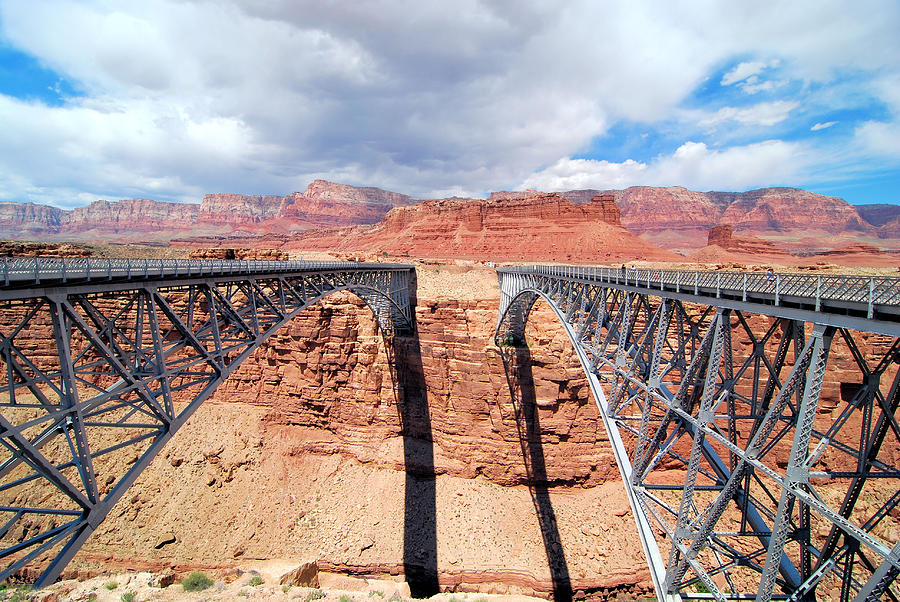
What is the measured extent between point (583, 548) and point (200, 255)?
36.4 meters

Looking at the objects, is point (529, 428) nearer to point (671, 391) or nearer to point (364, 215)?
point (671, 391)

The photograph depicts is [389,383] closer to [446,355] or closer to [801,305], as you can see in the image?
[446,355]

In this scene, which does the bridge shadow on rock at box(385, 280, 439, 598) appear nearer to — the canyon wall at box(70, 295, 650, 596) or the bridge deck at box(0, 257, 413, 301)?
the canyon wall at box(70, 295, 650, 596)

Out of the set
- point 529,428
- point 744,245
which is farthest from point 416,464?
point 744,245

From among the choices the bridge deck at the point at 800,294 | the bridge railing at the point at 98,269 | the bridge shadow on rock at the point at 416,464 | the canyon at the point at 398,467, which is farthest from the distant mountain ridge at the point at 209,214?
the bridge deck at the point at 800,294

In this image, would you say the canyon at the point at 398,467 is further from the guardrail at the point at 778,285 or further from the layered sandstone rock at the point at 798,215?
the layered sandstone rock at the point at 798,215

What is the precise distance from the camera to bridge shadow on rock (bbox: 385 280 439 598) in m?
21.5

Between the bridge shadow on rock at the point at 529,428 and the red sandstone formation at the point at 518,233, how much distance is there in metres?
42.2

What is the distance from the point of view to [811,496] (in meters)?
6.21

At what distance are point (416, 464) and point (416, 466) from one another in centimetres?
13

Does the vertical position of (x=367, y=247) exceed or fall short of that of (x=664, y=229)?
it falls short

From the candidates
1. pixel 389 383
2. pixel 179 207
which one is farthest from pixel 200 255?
pixel 179 207

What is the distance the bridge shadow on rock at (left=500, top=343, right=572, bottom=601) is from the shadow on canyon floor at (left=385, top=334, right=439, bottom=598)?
6.47m

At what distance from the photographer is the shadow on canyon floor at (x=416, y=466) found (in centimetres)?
2153
